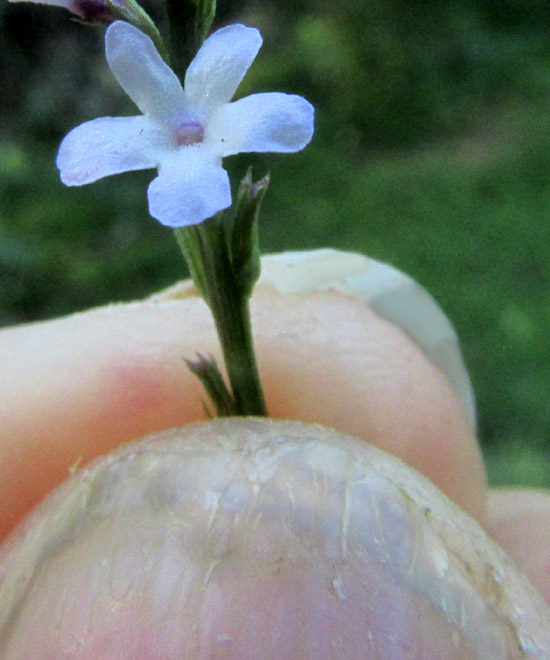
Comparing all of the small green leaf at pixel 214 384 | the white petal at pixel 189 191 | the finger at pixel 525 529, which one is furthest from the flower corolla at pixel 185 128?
the finger at pixel 525 529

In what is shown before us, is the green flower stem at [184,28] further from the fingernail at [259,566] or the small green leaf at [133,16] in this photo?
the fingernail at [259,566]

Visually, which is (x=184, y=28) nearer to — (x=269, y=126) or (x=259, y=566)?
(x=269, y=126)

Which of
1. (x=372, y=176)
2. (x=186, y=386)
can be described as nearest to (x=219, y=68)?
(x=186, y=386)

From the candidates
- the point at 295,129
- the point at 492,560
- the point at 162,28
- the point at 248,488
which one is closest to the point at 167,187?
the point at 295,129

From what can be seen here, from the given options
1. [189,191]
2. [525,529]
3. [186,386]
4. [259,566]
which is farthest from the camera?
[525,529]

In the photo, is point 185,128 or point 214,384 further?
point 214,384
